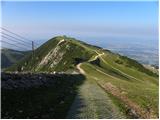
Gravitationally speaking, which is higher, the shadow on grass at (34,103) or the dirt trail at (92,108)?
the shadow on grass at (34,103)

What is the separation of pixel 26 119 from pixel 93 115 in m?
7.36

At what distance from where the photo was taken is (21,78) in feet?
148

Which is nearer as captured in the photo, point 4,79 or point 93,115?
point 93,115

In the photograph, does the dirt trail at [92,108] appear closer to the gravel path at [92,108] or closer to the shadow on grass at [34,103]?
the gravel path at [92,108]

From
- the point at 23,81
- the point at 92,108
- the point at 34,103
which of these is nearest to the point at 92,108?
the point at 92,108

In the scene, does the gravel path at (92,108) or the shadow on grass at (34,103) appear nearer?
the shadow on grass at (34,103)

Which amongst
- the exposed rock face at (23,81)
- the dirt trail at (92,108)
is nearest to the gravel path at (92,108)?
the dirt trail at (92,108)

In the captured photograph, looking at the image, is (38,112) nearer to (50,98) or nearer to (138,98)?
(50,98)

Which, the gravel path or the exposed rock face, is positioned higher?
the exposed rock face

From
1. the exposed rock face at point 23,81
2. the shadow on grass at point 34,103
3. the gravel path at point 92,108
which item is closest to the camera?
the shadow on grass at point 34,103

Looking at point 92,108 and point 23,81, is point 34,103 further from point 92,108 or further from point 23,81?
point 23,81

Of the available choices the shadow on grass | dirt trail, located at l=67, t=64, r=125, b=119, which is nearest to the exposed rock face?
the shadow on grass

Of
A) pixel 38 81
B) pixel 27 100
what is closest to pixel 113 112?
pixel 27 100

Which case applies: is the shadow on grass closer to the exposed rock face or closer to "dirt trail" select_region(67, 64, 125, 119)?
the exposed rock face
